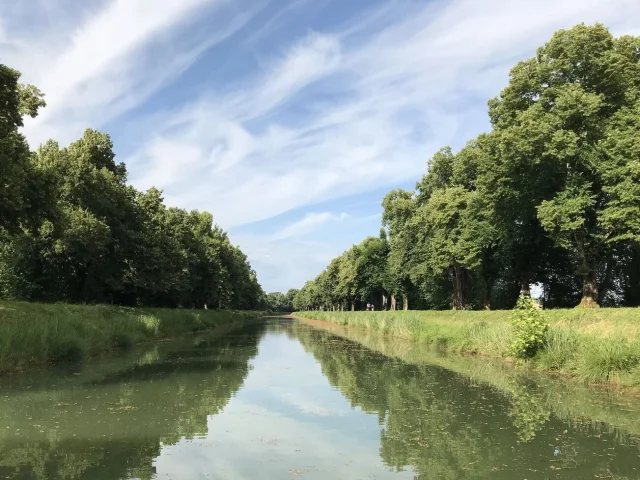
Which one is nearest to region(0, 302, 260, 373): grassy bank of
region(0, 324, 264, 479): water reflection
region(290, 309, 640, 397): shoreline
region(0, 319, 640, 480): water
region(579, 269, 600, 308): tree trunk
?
region(0, 319, 640, 480): water

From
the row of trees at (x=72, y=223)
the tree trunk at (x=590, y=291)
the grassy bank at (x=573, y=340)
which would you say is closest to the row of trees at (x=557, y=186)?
the tree trunk at (x=590, y=291)

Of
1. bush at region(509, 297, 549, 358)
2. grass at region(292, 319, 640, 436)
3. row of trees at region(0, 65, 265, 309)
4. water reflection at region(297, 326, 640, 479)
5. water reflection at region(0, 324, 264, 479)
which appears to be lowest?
grass at region(292, 319, 640, 436)

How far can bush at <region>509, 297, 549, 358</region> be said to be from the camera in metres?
18.0

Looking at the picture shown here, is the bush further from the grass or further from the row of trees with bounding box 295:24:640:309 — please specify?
the row of trees with bounding box 295:24:640:309

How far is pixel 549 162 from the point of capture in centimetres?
2736

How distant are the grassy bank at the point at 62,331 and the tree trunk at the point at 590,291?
2433 centimetres

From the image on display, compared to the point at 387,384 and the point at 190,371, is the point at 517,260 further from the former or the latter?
the point at 190,371

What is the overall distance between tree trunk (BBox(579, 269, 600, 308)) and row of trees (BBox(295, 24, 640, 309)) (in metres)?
0.06

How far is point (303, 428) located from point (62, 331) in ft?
42.5

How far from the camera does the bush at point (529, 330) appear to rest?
59.0 ft

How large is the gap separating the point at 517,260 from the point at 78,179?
30.3m

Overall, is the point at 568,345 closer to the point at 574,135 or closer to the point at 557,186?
the point at 574,135

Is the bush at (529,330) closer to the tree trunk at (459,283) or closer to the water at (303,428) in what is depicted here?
the water at (303,428)

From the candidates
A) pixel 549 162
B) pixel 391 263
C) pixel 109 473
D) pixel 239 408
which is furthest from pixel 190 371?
pixel 391 263
